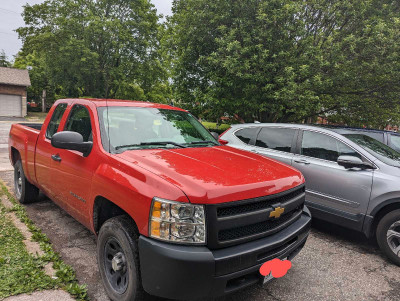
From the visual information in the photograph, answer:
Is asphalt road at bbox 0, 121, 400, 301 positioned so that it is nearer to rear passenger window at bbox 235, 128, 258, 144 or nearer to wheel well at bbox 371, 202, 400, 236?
wheel well at bbox 371, 202, 400, 236

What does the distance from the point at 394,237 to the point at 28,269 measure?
4.18 m

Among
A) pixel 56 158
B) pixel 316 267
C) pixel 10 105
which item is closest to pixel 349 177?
pixel 316 267

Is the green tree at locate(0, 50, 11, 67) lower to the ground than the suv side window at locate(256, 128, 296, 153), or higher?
higher

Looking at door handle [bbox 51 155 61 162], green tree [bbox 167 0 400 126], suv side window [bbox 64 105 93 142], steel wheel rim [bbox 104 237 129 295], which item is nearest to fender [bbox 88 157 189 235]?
steel wheel rim [bbox 104 237 129 295]

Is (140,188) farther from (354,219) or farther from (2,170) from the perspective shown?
(2,170)

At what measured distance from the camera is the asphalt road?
9.35 ft

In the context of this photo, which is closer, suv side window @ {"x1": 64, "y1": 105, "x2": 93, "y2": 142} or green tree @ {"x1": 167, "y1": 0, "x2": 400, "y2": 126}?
suv side window @ {"x1": 64, "y1": 105, "x2": 93, "y2": 142}

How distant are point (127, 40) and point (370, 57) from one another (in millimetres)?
22677

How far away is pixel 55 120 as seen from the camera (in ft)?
13.1

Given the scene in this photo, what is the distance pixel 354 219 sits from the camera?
391 cm

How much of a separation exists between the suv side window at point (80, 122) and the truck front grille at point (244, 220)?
170 centimetres

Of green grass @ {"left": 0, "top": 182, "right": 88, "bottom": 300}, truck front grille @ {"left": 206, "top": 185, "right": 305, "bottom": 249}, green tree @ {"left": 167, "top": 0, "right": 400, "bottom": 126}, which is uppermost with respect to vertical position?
green tree @ {"left": 167, "top": 0, "right": 400, "bottom": 126}

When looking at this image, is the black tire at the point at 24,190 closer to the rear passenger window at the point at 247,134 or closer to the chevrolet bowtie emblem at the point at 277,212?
the rear passenger window at the point at 247,134

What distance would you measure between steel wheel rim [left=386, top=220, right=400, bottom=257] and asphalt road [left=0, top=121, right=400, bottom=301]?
223 mm
